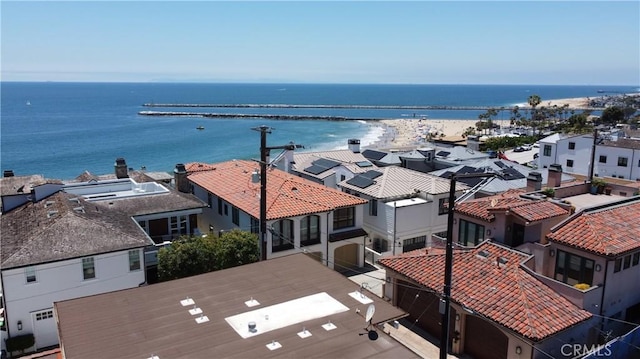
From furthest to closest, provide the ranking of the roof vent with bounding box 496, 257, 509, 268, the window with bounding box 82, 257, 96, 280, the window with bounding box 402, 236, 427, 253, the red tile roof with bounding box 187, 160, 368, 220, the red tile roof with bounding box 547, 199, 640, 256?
the window with bounding box 402, 236, 427, 253
the red tile roof with bounding box 187, 160, 368, 220
the window with bounding box 82, 257, 96, 280
the roof vent with bounding box 496, 257, 509, 268
the red tile roof with bounding box 547, 199, 640, 256

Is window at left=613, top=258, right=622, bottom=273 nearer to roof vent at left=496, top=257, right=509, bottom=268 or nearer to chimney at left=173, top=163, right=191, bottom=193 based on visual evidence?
roof vent at left=496, top=257, right=509, bottom=268

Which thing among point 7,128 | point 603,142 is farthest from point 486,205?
point 7,128

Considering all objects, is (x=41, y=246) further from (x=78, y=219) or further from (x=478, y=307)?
(x=478, y=307)

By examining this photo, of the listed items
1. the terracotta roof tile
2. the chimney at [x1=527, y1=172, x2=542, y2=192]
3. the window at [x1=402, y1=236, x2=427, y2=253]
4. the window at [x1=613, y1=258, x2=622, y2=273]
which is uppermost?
the chimney at [x1=527, y1=172, x2=542, y2=192]

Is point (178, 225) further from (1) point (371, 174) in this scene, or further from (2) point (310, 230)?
(1) point (371, 174)

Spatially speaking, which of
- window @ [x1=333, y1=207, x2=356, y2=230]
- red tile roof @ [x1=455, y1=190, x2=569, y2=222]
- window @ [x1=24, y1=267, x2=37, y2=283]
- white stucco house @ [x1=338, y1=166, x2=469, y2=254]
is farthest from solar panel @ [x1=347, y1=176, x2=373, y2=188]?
window @ [x1=24, y1=267, x2=37, y2=283]

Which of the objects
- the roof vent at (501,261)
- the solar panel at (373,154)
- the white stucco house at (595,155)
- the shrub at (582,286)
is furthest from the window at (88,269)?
the white stucco house at (595,155)

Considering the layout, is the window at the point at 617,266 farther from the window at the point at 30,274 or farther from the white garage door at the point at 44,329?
the window at the point at 30,274

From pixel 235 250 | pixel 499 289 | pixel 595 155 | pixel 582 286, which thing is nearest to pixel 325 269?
pixel 499 289
